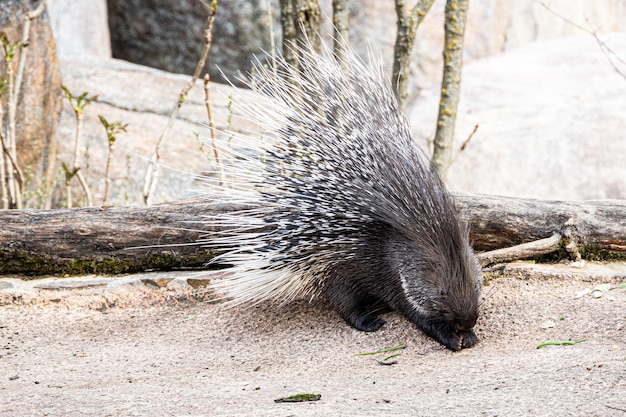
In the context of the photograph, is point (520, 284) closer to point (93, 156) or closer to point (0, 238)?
point (0, 238)

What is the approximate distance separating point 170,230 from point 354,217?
1.04 metres

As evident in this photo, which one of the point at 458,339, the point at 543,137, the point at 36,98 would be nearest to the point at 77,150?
the point at 36,98

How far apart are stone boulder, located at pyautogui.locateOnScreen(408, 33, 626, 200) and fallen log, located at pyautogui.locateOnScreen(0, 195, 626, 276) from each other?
2.78 m

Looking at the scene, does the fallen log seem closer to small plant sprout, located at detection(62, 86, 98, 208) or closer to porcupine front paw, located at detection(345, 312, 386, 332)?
porcupine front paw, located at detection(345, 312, 386, 332)

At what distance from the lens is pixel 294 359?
9.42ft

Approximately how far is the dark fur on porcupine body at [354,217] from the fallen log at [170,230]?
0.47 metres

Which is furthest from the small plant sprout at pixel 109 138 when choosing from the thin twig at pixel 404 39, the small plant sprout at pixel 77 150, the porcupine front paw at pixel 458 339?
the porcupine front paw at pixel 458 339

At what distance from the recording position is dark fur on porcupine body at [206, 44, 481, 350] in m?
2.89

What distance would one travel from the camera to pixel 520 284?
3354 millimetres

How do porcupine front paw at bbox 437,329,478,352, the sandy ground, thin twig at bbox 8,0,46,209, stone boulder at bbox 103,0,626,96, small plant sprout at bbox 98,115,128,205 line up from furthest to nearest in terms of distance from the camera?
1. stone boulder at bbox 103,0,626,96
2. thin twig at bbox 8,0,46,209
3. small plant sprout at bbox 98,115,128,205
4. porcupine front paw at bbox 437,329,478,352
5. the sandy ground

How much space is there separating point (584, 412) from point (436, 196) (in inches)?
46.1

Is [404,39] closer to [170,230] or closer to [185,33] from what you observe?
[170,230]

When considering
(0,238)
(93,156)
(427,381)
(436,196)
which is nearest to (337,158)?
(436,196)

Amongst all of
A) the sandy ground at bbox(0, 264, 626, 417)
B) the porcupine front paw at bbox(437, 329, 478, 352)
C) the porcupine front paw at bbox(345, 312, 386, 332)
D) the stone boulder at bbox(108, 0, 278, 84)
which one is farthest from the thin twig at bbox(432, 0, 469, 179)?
the stone boulder at bbox(108, 0, 278, 84)
